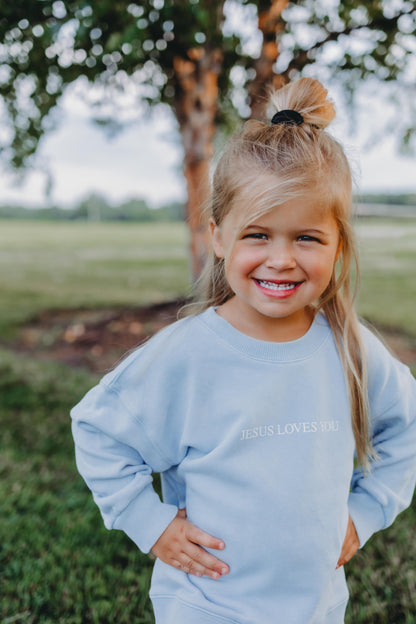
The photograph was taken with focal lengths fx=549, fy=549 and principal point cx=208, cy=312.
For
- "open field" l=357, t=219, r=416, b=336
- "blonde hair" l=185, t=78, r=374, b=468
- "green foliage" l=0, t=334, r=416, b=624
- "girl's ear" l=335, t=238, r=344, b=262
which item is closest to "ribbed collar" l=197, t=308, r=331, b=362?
"blonde hair" l=185, t=78, r=374, b=468

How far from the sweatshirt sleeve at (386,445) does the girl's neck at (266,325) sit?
0.20 meters

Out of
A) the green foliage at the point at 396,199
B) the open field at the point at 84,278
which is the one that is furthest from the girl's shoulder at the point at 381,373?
the green foliage at the point at 396,199

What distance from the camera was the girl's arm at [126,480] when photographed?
53.6 inches

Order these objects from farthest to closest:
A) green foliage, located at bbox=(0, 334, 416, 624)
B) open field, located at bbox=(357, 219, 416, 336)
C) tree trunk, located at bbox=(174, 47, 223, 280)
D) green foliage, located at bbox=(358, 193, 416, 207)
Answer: green foliage, located at bbox=(358, 193, 416, 207) < open field, located at bbox=(357, 219, 416, 336) < tree trunk, located at bbox=(174, 47, 223, 280) < green foliage, located at bbox=(0, 334, 416, 624)

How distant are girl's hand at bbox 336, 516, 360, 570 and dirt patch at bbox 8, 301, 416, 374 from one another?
3.56 metres

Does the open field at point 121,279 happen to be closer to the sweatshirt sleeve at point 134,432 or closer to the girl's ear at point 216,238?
the girl's ear at point 216,238

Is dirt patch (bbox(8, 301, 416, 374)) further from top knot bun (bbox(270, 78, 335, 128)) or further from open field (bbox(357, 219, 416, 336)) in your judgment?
top knot bun (bbox(270, 78, 335, 128))

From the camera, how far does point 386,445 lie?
5.00 ft

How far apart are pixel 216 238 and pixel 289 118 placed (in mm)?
355

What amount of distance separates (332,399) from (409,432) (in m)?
0.29

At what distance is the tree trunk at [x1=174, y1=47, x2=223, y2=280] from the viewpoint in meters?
4.83

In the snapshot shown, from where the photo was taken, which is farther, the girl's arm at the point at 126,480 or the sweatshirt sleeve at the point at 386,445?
the sweatshirt sleeve at the point at 386,445

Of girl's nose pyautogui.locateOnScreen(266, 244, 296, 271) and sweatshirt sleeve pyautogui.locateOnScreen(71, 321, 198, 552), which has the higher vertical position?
girl's nose pyautogui.locateOnScreen(266, 244, 296, 271)

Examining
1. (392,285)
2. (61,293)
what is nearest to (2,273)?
(61,293)
